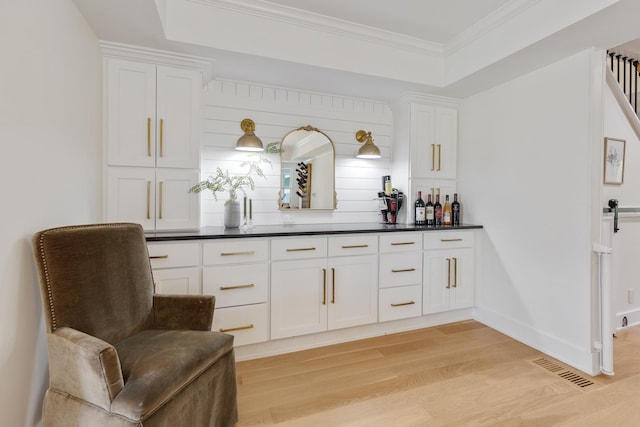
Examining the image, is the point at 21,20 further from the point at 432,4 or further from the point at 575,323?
the point at 575,323

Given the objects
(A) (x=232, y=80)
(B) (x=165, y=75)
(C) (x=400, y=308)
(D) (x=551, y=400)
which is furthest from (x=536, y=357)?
(B) (x=165, y=75)

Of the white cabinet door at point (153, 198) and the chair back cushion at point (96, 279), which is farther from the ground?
the white cabinet door at point (153, 198)

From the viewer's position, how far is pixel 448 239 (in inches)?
119

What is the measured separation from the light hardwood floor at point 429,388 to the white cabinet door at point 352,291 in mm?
222

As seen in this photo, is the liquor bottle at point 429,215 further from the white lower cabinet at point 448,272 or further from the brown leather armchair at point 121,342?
the brown leather armchair at point 121,342

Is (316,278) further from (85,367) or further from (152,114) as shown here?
(152,114)

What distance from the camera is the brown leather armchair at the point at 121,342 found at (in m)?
1.14

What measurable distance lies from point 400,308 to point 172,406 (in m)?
2.08

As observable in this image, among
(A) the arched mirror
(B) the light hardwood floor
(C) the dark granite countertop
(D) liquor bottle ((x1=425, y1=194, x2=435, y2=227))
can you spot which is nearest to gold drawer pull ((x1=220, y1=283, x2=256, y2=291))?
(C) the dark granite countertop

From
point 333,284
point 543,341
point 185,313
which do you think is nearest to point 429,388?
point 333,284

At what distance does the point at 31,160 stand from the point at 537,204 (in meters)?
3.37

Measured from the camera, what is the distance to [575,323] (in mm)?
2314

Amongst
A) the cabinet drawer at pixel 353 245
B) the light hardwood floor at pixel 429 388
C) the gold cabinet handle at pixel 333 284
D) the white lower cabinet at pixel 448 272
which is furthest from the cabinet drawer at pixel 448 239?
the gold cabinet handle at pixel 333 284

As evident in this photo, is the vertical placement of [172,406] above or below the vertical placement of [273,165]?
below
